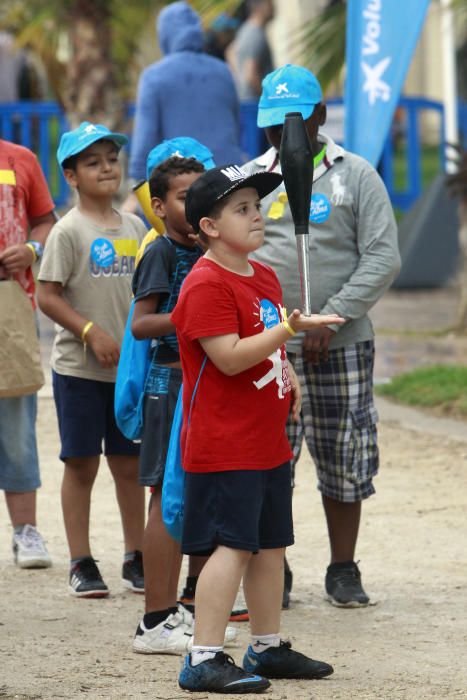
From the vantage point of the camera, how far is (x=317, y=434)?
5.19 meters

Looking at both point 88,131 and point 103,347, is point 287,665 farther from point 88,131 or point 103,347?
point 88,131

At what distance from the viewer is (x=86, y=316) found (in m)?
5.33

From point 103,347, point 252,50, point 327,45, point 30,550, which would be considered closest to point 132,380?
point 103,347

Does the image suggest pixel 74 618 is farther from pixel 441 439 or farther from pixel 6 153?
pixel 441 439

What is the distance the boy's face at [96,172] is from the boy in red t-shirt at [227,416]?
1213mm

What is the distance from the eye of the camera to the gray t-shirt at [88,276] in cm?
529

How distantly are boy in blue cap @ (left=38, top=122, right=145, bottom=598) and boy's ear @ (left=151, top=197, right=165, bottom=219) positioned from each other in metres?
0.59

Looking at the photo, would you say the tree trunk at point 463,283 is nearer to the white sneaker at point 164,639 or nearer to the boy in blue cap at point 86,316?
the boy in blue cap at point 86,316

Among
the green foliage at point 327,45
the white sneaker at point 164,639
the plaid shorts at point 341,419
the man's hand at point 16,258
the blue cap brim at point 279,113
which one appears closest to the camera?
the white sneaker at point 164,639

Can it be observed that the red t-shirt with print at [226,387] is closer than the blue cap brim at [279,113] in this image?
Yes

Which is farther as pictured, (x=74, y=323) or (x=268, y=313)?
(x=74, y=323)

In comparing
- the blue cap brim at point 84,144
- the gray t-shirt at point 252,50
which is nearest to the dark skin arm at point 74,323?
the blue cap brim at point 84,144

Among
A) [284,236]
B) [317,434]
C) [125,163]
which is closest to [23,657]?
[317,434]

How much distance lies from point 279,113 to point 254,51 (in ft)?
32.3
